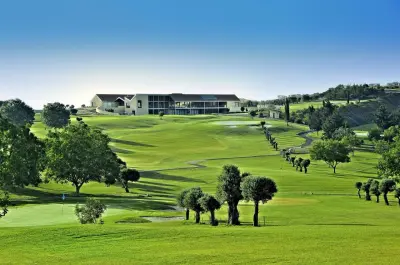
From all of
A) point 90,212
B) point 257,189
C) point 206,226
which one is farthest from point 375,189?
point 90,212

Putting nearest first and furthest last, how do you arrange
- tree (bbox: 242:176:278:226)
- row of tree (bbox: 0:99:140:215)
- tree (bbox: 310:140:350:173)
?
1. tree (bbox: 242:176:278:226)
2. row of tree (bbox: 0:99:140:215)
3. tree (bbox: 310:140:350:173)

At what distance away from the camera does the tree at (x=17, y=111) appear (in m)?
181

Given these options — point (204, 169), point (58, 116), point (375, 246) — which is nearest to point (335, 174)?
point (204, 169)

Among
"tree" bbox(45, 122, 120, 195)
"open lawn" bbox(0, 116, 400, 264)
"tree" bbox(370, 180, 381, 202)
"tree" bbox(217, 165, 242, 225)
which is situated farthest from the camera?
"tree" bbox(45, 122, 120, 195)

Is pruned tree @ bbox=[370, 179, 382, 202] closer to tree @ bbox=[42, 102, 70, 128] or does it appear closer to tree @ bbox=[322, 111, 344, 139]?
tree @ bbox=[322, 111, 344, 139]

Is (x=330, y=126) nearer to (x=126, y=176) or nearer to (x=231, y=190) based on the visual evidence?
(x=126, y=176)

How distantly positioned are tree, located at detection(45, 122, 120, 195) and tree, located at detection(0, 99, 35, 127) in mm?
102007

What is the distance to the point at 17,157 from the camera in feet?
235

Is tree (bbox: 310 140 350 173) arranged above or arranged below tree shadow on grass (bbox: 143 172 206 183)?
above

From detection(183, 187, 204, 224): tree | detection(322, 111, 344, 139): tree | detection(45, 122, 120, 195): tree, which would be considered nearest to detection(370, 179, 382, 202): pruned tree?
detection(183, 187, 204, 224): tree

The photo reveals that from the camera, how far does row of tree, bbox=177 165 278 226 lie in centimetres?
4681

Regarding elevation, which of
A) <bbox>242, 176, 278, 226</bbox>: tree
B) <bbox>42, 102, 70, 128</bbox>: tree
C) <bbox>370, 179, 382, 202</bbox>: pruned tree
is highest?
<bbox>42, 102, 70, 128</bbox>: tree

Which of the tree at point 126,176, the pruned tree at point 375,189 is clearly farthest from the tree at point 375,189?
the tree at point 126,176

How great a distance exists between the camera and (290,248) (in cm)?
2795
